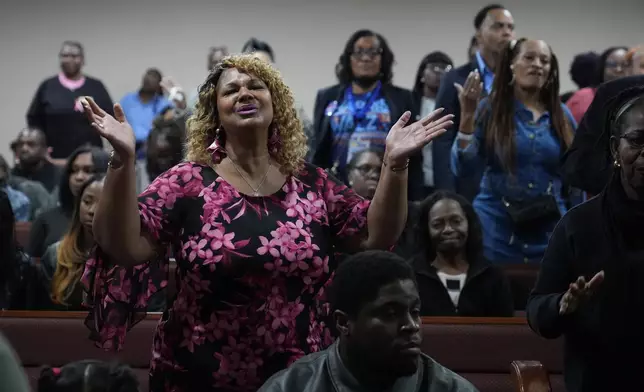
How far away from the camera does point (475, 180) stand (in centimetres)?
541

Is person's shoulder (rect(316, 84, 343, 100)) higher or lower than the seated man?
higher

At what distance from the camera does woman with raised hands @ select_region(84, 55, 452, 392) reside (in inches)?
107

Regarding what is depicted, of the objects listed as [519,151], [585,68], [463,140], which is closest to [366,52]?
[463,140]

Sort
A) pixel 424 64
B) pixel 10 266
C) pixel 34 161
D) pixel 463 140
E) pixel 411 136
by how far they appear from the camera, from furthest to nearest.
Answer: pixel 34 161
pixel 424 64
pixel 463 140
pixel 10 266
pixel 411 136

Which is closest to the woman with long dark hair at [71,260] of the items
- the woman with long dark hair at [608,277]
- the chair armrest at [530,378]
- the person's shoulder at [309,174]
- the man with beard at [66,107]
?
the person's shoulder at [309,174]

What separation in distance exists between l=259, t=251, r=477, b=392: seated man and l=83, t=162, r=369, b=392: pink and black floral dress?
0.19 m

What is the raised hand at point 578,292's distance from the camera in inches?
103

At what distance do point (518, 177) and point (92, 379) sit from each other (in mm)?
2575

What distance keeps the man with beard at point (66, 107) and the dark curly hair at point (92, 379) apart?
5.55 meters

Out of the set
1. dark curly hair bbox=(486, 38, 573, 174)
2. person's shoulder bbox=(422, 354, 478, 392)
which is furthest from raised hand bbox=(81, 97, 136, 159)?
dark curly hair bbox=(486, 38, 573, 174)

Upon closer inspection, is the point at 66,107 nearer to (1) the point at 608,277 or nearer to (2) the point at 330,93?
(2) the point at 330,93

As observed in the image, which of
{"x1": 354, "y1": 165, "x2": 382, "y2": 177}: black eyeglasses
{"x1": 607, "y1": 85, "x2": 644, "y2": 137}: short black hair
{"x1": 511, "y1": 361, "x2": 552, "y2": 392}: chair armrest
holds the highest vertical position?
{"x1": 607, "y1": 85, "x2": 644, "y2": 137}: short black hair

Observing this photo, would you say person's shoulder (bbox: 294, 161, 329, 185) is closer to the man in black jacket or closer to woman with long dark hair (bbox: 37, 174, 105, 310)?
woman with long dark hair (bbox: 37, 174, 105, 310)

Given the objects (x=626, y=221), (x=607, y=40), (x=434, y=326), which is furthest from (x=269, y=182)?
(x=607, y=40)
